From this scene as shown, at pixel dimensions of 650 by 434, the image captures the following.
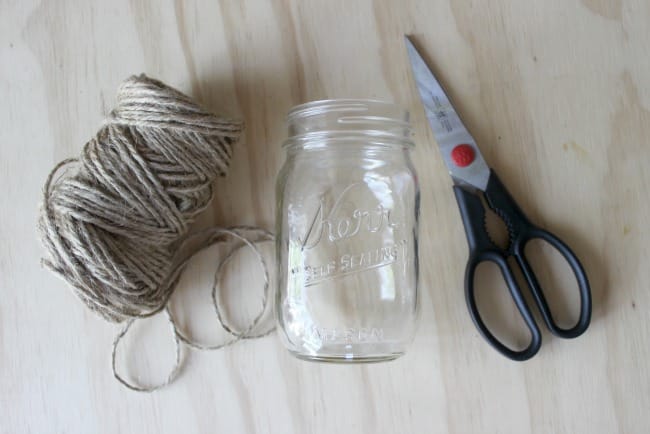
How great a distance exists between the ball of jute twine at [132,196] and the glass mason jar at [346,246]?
9 cm

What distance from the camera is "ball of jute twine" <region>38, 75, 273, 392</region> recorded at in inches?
21.5

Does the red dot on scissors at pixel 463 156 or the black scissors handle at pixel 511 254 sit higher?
the red dot on scissors at pixel 463 156

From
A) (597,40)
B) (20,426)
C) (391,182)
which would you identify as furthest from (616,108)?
(20,426)

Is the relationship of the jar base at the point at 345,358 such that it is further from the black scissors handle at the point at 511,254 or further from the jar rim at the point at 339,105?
the jar rim at the point at 339,105

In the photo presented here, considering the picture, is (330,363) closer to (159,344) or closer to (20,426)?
(159,344)

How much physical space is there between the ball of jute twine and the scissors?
0.79 ft

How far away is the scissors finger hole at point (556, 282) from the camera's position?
63 centimetres

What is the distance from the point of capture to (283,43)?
661 millimetres

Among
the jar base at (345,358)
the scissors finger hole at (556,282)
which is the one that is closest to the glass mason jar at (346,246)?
the jar base at (345,358)

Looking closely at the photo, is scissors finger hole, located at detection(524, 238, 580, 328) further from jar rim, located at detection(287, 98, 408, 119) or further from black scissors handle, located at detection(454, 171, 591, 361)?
jar rim, located at detection(287, 98, 408, 119)

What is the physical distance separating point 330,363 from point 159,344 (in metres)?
0.21

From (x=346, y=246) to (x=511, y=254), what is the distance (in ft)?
0.62

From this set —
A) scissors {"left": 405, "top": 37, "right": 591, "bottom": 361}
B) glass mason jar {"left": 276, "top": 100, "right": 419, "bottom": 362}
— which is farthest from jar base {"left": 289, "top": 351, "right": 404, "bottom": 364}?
scissors {"left": 405, "top": 37, "right": 591, "bottom": 361}

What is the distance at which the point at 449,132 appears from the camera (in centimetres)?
63
